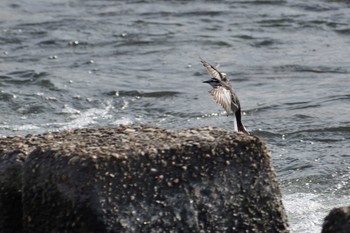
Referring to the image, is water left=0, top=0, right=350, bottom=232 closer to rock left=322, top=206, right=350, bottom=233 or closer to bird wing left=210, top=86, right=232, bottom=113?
bird wing left=210, top=86, right=232, bottom=113

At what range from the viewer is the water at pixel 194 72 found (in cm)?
841

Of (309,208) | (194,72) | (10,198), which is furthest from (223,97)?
(194,72)

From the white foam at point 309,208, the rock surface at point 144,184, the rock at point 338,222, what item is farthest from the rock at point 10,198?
the white foam at point 309,208

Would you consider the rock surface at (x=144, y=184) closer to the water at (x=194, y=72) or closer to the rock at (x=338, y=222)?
the rock at (x=338, y=222)

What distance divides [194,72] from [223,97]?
4.78 metres

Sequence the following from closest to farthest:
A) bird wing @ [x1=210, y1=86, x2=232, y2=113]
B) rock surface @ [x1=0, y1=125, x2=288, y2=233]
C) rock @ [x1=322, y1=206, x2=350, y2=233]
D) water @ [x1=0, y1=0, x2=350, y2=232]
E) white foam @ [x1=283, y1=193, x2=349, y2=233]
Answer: rock @ [x1=322, y1=206, x2=350, y2=233] → rock surface @ [x1=0, y1=125, x2=288, y2=233] → white foam @ [x1=283, y1=193, x2=349, y2=233] → bird wing @ [x1=210, y1=86, x2=232, y2=113] → water @ [x1=0, y1=0, x2=350, y2=232]

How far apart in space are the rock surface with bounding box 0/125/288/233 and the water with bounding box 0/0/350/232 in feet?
4.14

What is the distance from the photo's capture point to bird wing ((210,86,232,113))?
21.2ft

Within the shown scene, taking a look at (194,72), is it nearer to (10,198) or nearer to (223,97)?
(223,97)

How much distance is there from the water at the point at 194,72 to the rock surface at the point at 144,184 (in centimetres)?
126

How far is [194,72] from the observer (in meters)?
11.3

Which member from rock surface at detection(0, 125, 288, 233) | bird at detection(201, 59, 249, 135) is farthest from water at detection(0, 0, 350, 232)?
rock surface at detection(0, 125, 288, 233)

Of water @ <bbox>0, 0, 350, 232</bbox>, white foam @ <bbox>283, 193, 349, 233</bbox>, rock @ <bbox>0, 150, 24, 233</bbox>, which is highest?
rock @ <bbox>0, 150, 24, 233</bbox>

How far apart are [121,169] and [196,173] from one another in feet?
1.22
